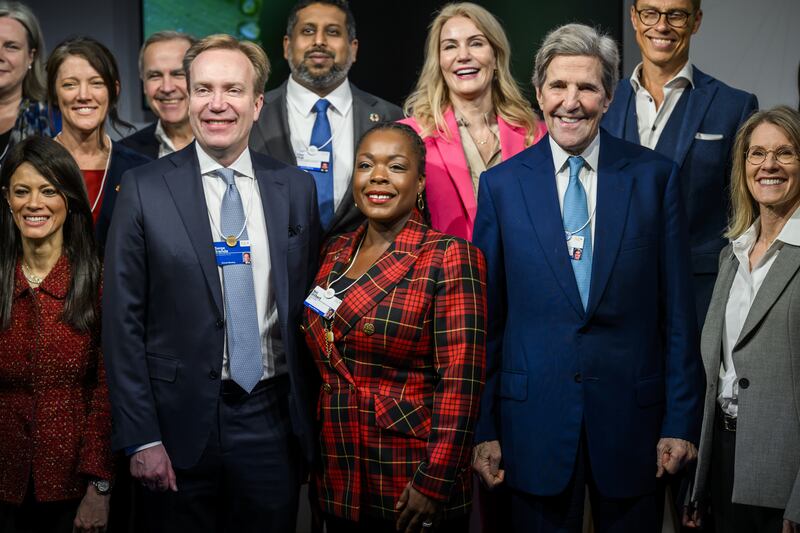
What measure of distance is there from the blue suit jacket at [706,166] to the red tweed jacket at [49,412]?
2273mm

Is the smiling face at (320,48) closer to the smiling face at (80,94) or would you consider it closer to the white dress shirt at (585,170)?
the smiling face at (80,94)

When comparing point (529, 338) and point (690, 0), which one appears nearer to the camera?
point (529, 338)

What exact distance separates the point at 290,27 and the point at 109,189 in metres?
1.12

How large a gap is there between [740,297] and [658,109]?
0.95 metres

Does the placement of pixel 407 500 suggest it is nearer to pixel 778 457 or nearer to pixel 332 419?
pixel 332 419

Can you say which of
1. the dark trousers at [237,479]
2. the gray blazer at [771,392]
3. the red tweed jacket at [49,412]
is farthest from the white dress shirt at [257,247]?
the gray blazer at [771,392]

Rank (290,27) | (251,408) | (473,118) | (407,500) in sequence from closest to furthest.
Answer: (407,500) → (251,408) → (473,118) → (290,27)

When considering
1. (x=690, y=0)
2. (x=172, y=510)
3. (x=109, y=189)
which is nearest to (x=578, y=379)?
(x=172, y=510)

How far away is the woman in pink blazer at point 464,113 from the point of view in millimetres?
3568

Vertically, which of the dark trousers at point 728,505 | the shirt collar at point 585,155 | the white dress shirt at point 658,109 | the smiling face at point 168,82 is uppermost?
the smiling face at point 168,82

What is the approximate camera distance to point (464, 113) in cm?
375

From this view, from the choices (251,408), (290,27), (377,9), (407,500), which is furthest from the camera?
(377,9)

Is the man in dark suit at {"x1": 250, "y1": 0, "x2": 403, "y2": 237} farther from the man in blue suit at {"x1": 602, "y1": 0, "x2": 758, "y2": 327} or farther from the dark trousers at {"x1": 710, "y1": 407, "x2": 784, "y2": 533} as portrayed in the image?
the dark trousers at {"x1": 710, "y1": 407, "x2": 784, "y2": 533}

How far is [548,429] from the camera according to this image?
2795 mm
